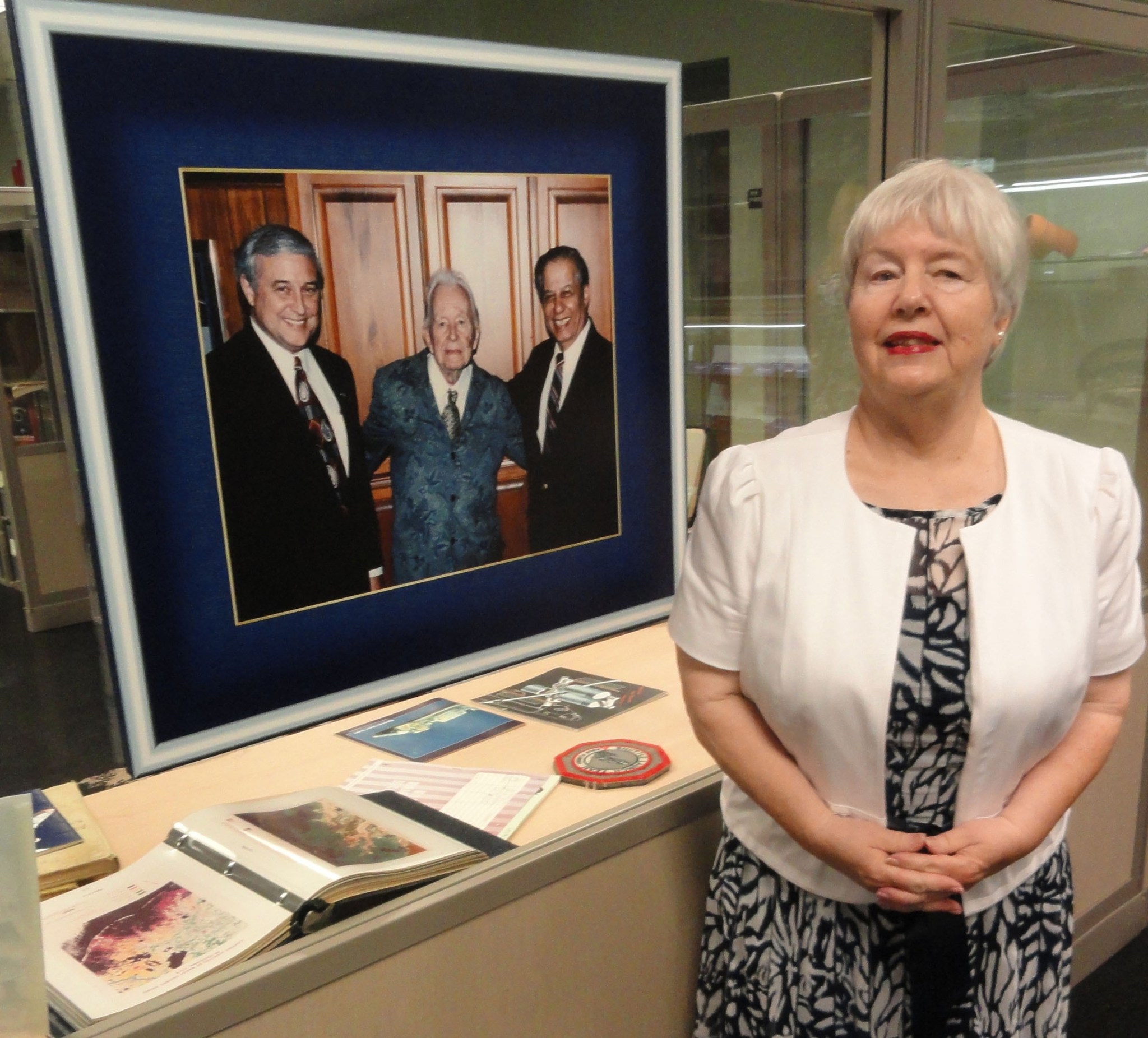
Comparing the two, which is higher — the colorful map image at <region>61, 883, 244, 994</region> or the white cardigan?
the white cardigan

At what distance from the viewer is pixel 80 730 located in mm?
4445

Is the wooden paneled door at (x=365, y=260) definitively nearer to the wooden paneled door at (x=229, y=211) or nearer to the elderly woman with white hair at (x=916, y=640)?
the wooden paneled door at (x=229, y=211)

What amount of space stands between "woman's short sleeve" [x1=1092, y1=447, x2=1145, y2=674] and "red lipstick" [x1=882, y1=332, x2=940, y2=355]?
288mm

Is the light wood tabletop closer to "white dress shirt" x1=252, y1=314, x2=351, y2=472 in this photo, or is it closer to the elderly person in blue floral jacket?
the elderly person in blue floral jacket

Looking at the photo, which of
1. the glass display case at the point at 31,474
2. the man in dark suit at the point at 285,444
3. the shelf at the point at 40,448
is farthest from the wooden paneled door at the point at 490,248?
the shelf at the point at 40,448

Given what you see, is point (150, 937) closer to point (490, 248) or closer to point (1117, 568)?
point (490, 248)

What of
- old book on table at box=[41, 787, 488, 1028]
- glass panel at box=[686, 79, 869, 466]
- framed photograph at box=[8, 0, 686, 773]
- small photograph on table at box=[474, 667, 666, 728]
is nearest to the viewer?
old book on table at box=[41, 787, 488, 1028]

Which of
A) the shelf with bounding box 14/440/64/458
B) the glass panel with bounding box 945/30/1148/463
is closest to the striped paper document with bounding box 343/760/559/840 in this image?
the glass panel with bounding box 945/30/1148/463

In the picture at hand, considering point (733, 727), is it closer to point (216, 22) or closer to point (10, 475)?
point (216, 22)

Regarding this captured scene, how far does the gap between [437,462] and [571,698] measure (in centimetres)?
50

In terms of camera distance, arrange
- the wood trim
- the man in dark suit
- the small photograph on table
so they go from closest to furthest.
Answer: the man in dark suit, the small photograph on table, the wood trim

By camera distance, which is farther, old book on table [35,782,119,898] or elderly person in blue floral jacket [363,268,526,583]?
elderly person in blue floral jacket [363,268,526,583]

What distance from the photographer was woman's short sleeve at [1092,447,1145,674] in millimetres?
1313

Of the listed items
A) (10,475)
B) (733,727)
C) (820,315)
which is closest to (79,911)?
(733,727)
